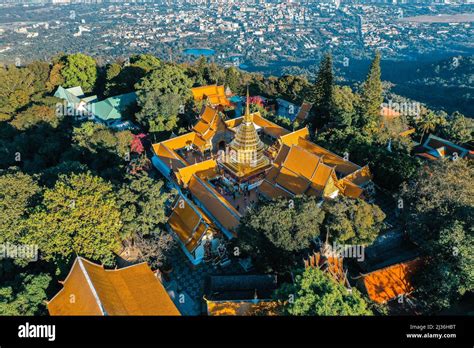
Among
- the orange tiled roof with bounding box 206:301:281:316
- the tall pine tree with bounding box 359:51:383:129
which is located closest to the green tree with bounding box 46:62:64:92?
the tall pine tree with bounding box 359:51:383:129

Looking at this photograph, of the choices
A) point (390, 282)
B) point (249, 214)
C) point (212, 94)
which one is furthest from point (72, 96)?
point (390, 282)

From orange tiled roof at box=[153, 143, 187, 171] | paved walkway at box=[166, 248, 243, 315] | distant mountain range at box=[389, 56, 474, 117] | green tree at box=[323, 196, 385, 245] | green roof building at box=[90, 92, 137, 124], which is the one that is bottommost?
distant mountain range at box=[389, 56, 474, 117]

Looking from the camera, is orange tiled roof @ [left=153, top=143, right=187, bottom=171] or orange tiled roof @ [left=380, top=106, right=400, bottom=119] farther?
orange tiled roof @ [left=380, top=106, right=400, bottom=119]

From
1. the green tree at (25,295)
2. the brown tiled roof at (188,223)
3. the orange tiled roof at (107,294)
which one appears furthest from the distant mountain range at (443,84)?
the green tree at (25,295)

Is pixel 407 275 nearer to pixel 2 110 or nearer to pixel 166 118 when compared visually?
pixel 166 118

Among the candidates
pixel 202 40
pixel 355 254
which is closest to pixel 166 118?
pixel 355 254

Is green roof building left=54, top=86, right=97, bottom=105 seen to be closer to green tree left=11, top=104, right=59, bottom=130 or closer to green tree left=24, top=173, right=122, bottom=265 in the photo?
green tree left=11, top=104, right=59, bottom=130

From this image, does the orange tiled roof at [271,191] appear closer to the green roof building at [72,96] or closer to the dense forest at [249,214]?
the dense forest at [249,214]
